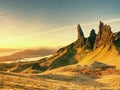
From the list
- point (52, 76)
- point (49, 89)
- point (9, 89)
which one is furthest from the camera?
point (52, 76)

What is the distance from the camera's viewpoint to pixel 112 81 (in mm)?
62219

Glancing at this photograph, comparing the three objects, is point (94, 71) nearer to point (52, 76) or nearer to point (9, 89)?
point (52, 76)

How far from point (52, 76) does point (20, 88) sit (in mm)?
26721

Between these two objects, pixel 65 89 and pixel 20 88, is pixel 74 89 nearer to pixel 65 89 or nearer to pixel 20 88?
pixel 65 89

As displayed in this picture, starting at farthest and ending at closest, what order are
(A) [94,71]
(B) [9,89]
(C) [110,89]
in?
(A) [94,71] → (C) [110,89] → (B) [9,89]

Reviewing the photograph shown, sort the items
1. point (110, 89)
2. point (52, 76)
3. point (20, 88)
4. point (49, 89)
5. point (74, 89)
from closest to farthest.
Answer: point (20, 88) < point (49, 89) < point (74, 89) < point (110, 89) < point (52, 76)

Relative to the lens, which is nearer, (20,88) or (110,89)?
(20,88)

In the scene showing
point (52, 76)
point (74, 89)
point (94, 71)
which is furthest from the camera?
point (94, 71)

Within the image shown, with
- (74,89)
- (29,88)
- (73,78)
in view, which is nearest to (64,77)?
(73,78)

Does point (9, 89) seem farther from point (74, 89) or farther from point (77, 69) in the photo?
point (77, 69)

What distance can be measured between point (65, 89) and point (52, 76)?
20678 millimetres

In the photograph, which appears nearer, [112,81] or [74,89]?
[74,89]

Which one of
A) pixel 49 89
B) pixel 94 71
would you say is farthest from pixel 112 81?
pixel 94 71

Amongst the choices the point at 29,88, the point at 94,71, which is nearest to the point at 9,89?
the point at 29,88
